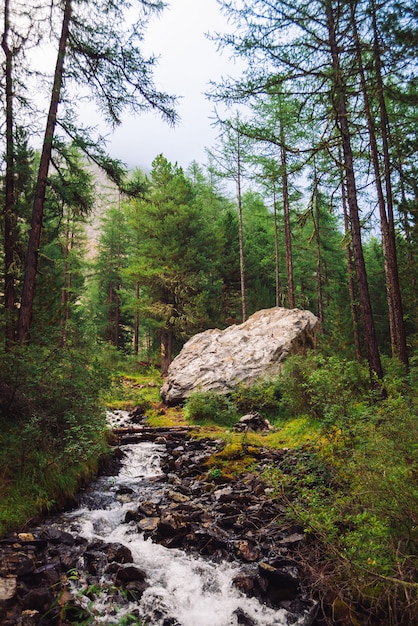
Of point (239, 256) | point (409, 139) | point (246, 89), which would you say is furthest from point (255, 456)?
point (239, 256)

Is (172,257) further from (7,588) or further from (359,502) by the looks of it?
(7,588)

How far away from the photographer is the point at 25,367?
5543 millimetres

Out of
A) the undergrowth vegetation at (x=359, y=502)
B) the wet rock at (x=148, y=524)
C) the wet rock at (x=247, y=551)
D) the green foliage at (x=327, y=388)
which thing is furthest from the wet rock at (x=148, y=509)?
the green foliage at (x=327, y=388)

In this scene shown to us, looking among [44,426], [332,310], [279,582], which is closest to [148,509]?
[44,426]

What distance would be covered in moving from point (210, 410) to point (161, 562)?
23.6ft

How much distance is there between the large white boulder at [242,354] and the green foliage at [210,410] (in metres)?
0.58

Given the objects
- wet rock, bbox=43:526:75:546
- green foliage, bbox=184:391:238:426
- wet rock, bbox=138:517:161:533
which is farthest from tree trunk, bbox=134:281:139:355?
wet rock, bbox=43:526:75:546

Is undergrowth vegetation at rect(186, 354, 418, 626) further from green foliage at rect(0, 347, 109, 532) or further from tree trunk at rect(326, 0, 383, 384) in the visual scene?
green foliage at rect(0, 347, 109, 532)

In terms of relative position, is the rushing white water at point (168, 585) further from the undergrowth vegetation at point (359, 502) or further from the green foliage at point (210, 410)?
the green foliage at point (210, 410)

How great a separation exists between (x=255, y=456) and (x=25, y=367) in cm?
475

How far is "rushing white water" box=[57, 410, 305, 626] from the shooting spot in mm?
3289

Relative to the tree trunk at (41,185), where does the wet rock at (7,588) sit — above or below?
below

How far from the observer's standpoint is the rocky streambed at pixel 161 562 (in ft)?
10.6

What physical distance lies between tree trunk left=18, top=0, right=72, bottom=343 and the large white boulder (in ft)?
21.3
